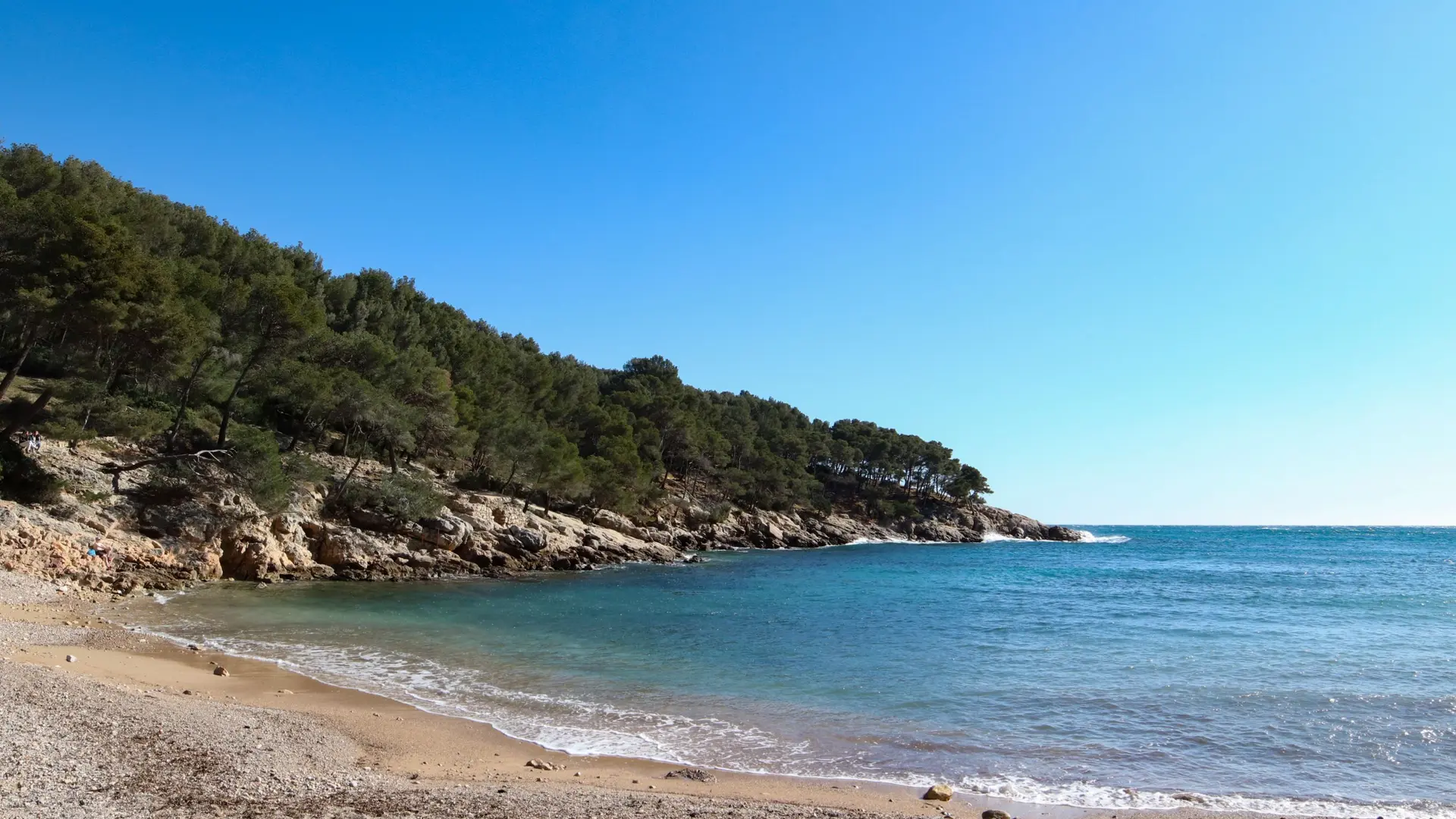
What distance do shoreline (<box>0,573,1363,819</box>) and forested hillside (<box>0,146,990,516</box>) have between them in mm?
11912

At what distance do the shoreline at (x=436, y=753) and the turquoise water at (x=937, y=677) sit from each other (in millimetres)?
514

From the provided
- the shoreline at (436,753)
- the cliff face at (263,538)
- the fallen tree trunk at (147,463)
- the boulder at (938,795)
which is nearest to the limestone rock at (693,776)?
the shoreline at (436,753)

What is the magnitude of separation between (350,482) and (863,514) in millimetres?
73603

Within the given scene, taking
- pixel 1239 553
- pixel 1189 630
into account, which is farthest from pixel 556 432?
pixel 1239 553

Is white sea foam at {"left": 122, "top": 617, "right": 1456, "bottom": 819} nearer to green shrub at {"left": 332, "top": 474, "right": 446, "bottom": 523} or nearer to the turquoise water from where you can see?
the turquoise water

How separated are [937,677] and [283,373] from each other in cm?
2905

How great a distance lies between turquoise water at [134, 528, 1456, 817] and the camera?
10.4 metres

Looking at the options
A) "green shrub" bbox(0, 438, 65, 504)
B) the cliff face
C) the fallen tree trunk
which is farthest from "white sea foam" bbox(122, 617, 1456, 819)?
the fallen tree trunk

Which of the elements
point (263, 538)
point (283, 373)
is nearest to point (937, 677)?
point (263, 538)

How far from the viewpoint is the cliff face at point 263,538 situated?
73.0 ft

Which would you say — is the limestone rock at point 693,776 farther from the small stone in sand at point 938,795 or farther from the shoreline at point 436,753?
the small stone in sand at point 938,795

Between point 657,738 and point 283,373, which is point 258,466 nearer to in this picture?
point 283,373

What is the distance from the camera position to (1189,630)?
23.6 m

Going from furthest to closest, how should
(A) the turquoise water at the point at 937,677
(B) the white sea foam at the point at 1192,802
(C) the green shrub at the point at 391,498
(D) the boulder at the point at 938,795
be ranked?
(C) the green shrub at the point at 391,498
(A) the turquoise water at the point at 937,677
(D) the boulder at the point at 938,795
(B) the white sea foam at the point at 1192,802
